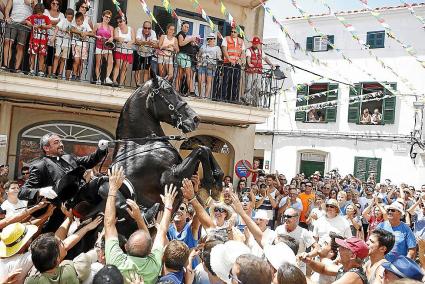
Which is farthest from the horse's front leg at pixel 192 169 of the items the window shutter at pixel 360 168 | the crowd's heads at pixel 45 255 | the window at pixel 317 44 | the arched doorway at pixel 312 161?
the window at pixel 317 44

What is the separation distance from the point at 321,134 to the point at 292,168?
7.50 feet

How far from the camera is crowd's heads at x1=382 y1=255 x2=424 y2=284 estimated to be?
4.20m

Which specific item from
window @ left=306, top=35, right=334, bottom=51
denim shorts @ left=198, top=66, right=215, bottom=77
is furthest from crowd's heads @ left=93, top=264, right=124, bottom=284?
window @ left=306, top=35, right=334, bottom=51

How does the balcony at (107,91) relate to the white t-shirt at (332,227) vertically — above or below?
above

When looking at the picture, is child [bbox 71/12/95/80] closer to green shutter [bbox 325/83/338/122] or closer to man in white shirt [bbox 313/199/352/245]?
man in white shirt [bbox 313/199/352/245]

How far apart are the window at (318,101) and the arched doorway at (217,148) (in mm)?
11485

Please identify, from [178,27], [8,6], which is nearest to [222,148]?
[178,27]

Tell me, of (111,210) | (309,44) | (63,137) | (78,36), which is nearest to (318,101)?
(309,44)

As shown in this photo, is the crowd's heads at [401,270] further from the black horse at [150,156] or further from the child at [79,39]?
the child at [79,39]

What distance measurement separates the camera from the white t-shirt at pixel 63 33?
1139cm

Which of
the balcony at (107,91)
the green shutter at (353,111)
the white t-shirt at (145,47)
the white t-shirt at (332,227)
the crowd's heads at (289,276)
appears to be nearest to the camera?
the crowd's heads at (289,276)

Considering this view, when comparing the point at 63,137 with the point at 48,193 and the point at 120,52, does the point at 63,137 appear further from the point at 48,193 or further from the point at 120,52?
the point at 48,193

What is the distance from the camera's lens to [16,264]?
437cm

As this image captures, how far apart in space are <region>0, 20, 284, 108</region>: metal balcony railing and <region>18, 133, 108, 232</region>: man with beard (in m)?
5.72
